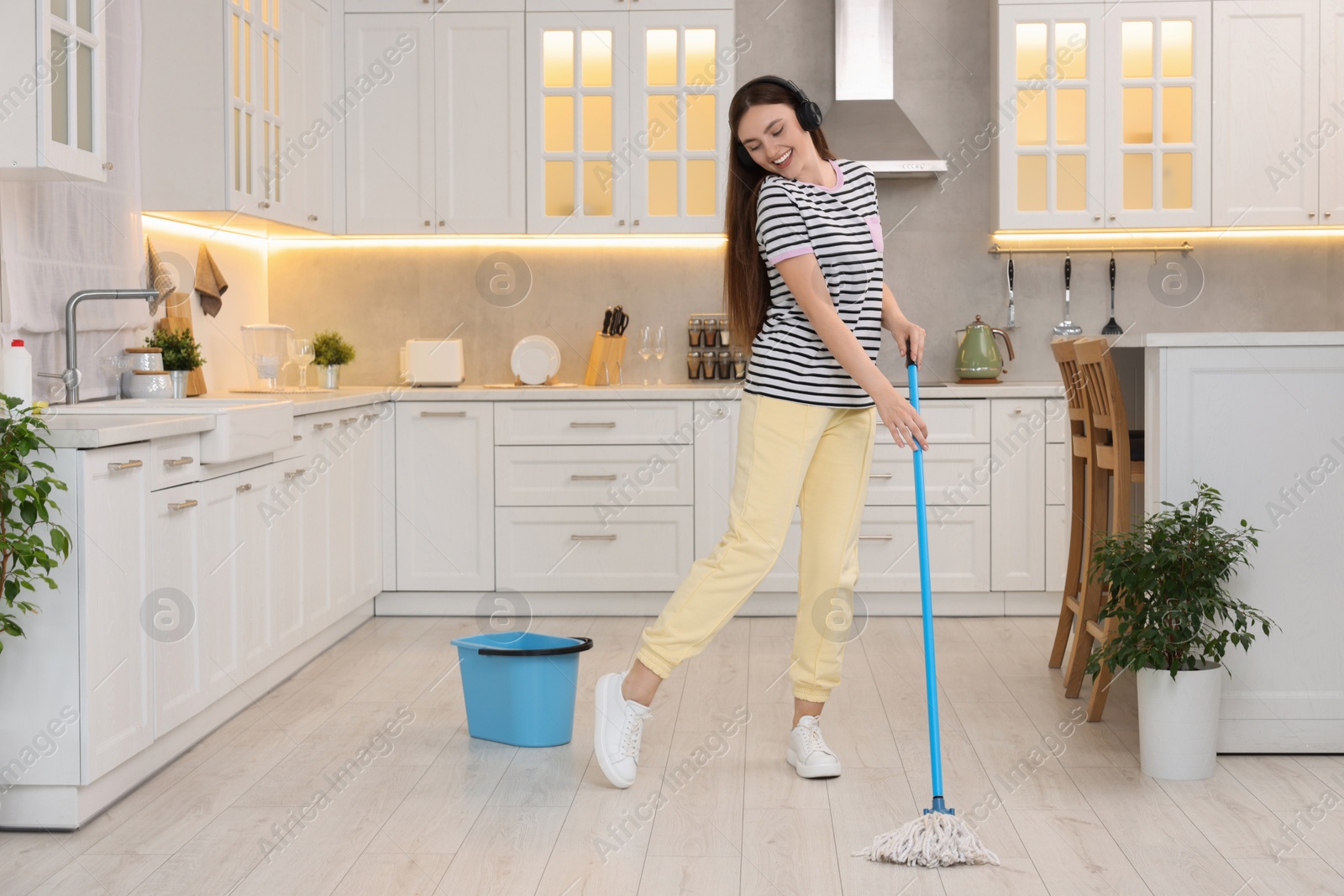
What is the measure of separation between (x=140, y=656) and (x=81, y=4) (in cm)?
142

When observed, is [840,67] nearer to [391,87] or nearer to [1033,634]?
[391,87]

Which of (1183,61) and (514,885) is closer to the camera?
(514,885)

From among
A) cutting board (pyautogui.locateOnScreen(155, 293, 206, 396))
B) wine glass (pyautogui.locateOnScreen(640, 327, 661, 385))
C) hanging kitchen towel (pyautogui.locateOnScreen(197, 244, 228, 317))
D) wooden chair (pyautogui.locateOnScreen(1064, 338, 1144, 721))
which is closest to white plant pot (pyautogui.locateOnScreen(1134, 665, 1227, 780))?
wooden chair (pyautogui.locateOnScreen(1064, 338, 1144, 721))

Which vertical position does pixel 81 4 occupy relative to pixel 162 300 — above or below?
above

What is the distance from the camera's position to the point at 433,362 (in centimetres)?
452

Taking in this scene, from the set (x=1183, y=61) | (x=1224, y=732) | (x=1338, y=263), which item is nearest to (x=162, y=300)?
(x=1224, y=732)

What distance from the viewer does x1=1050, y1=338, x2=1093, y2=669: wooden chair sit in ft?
10.8

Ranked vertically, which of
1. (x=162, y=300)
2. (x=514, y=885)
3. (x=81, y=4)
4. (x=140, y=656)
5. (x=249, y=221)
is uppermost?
(x=81, y=4)

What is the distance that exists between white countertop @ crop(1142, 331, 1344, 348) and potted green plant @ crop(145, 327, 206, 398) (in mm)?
2564

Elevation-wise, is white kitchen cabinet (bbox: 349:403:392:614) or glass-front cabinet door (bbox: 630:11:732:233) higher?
glass-front cabinet door (bbox: 630:11:732:233)

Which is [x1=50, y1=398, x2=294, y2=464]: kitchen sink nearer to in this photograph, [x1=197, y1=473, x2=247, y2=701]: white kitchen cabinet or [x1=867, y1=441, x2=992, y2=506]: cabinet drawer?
[x1=197, y1=473, x2=247, y2=701]: white kitchen cabinet

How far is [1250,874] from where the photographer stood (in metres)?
2.05

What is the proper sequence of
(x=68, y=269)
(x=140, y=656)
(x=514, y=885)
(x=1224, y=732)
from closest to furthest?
(x=514, y=885) < (x=140, y=656) < (x=1224, y=732) < (x=68, y=269)

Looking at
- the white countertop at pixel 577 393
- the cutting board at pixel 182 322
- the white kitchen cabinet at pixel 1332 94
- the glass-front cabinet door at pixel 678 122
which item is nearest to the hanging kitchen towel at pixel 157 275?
the cutting board at pixel 182 322
